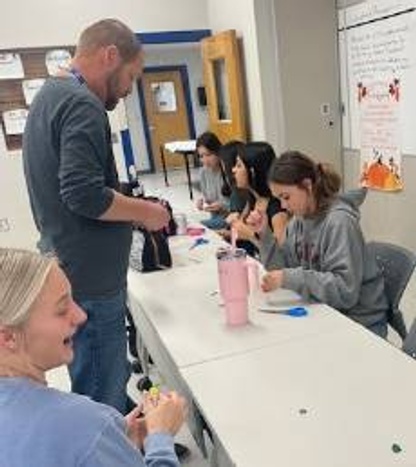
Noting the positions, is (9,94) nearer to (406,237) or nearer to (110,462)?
(406,237)

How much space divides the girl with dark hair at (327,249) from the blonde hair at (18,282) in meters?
1.06

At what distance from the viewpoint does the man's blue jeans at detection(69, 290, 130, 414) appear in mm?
1614

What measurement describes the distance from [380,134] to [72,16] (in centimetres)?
261

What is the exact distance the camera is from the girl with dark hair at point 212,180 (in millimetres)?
3500

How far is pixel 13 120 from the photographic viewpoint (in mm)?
4352

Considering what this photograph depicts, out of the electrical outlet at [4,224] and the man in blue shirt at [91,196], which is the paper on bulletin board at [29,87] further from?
the man in blue shirt at [91,196]

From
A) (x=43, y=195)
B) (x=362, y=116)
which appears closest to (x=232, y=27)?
(x=362, y=116)

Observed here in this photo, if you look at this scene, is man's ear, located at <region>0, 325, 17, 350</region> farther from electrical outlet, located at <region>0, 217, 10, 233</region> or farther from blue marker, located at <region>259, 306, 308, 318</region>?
electrical outlet, located at <region>0, 217, 10, 233</region>

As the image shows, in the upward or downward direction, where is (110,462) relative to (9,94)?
downward

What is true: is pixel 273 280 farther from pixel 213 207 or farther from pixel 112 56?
pixel 213 207

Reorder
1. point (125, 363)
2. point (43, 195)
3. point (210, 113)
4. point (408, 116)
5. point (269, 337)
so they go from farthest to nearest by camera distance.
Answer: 1. point (210, 113)
2. point (408, 116)
3. point (125, 363)
4. point (43, 195)
5. point (269, 337)

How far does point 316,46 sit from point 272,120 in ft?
1.92

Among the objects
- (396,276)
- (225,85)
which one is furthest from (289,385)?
(225,85)

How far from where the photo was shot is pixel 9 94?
430cm
